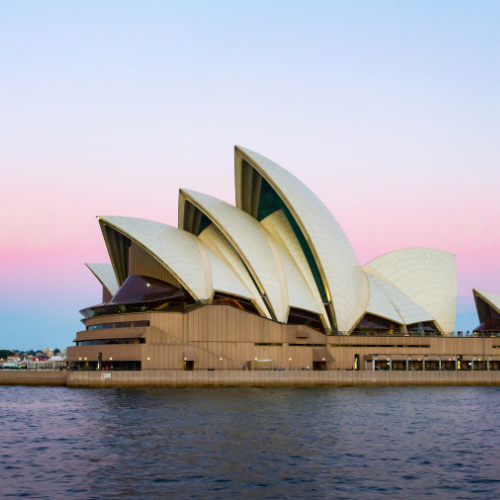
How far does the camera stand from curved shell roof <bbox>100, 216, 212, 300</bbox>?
66.0 meters

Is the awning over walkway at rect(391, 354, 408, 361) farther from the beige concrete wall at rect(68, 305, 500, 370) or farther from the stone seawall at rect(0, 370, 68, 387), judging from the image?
the stone seawall at rect(0, 370, 68, 387)

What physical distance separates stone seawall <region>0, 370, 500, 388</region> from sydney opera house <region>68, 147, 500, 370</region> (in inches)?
74.2

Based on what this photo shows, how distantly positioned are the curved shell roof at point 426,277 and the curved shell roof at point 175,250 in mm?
22352

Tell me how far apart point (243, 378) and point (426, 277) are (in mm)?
28500

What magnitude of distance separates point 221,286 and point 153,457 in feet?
136

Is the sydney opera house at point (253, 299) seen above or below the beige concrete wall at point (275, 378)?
above

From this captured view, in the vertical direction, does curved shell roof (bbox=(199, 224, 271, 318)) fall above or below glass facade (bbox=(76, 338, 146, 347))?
above

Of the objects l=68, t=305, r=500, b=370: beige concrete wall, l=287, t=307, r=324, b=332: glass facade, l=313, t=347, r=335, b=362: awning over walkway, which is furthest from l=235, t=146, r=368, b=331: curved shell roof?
l=68, t=305, r=500, b=370: beige concrete wall

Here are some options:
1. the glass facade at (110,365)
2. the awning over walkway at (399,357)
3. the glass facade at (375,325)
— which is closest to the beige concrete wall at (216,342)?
the glass facade at (110,365)

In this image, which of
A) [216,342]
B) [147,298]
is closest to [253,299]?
[216,342]

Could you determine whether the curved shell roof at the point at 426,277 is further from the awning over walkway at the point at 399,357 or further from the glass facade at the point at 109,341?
the glass facade at the point at 109,341

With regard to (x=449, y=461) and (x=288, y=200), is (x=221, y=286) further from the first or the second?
(x=449, y=461)

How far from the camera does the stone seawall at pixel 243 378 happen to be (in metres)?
61.2

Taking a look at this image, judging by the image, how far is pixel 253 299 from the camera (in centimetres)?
6838
